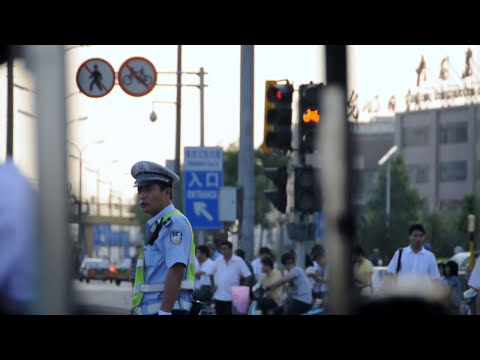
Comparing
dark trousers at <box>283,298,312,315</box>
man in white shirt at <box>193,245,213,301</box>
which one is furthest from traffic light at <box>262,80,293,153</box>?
man in white shirt at <box>193,245,213,301</box>

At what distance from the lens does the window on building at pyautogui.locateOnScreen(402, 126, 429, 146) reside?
100062 millimetres

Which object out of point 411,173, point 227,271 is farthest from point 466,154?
point 227,271

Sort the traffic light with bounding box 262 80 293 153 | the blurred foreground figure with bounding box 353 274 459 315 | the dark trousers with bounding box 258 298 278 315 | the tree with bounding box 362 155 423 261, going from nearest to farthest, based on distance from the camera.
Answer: the blurred foreground figure with bounding box 353 274 459 315
the traffic light with bounding box 262 80 293 153
the dark trousers with bounding box 258 298 278 315
the tree with bounding box 362 155 423 261

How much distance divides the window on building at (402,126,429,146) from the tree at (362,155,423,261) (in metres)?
11.8

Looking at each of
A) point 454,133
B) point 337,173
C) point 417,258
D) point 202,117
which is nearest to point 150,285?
point 337,173

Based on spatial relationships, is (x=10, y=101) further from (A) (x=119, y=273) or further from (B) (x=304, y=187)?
(A) (x=119, y=273)

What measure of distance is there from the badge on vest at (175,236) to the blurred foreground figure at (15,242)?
205 cm

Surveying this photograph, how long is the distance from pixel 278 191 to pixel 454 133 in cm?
8492

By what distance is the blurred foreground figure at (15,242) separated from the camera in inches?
126

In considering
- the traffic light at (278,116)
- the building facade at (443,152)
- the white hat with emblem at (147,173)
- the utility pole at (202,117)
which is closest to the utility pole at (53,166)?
the white hat with emblem at (147,173)

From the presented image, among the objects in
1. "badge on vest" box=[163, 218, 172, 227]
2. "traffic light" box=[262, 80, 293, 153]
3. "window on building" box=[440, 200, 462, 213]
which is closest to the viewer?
"badge on vest" box=[163, 218, 172, 227]

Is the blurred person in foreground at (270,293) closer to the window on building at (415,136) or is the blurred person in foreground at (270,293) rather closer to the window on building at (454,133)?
the window on building at (454,133)

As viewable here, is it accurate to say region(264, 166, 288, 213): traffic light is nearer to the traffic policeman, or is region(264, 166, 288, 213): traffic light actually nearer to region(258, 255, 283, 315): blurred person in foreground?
region(258, 255, 283, 315): blurred person in foreground
